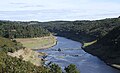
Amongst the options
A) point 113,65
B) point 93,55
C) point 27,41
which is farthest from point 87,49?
point 113,65

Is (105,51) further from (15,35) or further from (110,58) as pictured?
(15,35)

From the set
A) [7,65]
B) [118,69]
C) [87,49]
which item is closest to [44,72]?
[7,65]

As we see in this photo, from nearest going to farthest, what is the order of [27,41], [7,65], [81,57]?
[7,65], [81,57], [27,41]

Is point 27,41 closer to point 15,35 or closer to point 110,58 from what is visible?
point 15,35

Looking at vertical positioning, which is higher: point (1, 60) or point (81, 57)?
point (1, 60)

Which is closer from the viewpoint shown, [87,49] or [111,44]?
[111,44]

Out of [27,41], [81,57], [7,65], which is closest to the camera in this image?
A: [7,65]
